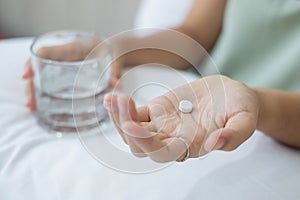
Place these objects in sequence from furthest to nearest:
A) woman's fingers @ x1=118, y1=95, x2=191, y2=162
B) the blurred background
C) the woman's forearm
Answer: the blurred background → the woman's forearm → woman's fingers @ x1=118, y1=95, x2=191, y2=162

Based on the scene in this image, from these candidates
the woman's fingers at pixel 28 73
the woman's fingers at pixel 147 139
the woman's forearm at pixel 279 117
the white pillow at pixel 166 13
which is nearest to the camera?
the woman's fingers at pixel 147 139

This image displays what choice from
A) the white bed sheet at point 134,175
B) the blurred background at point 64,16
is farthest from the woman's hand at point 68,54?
the blurred background at point 64,16

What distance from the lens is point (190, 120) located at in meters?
0.51

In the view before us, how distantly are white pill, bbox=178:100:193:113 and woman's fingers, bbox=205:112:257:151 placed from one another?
6 centimetres

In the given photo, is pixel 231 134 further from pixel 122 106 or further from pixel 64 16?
pixel 64 16

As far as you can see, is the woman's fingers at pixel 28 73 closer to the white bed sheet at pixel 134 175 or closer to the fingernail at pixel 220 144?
the white bed sheet at pixel 134 175

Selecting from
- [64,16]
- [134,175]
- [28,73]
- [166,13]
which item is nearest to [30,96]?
[28,73]

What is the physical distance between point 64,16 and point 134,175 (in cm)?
99

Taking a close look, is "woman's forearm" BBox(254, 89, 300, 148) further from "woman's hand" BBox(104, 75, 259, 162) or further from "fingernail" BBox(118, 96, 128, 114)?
"fingernail" BBox(118, 96, 128, 114)

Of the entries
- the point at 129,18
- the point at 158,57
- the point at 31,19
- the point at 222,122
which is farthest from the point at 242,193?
the point at 31,19

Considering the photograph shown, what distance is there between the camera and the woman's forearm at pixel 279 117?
0.62 m

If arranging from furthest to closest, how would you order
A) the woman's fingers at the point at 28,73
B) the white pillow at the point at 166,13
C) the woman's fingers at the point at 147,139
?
the white pillow at the point at 166,13 → the woman's fingers at the point at 28,73 → the woman's fingers at the point at 147,139

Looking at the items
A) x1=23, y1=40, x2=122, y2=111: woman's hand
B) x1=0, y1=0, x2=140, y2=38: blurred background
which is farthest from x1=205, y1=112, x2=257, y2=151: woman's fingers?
x1=0, y1=0, x2=140, y2=38: blurred background

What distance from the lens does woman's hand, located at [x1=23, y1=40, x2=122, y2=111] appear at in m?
0.73
